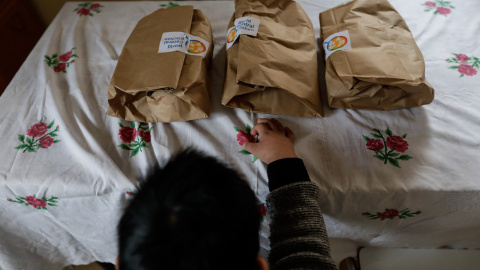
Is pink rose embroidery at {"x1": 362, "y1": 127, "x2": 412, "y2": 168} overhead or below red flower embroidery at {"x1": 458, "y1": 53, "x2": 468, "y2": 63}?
below

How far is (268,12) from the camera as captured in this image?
68 cm

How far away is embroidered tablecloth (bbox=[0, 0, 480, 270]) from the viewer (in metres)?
0.57

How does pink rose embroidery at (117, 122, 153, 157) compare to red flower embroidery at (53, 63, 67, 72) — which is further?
red flower embroidery at (53, 63, 67, 72)

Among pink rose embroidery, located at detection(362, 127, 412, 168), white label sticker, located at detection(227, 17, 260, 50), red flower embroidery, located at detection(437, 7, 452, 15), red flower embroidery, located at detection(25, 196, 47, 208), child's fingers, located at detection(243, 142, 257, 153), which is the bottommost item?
red flower embroidery, located at detection(25, 196, 47, 208)

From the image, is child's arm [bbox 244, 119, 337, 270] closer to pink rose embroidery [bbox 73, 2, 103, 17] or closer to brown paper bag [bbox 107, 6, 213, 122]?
brown paper bag [bbox 107, 6, 213, 122]

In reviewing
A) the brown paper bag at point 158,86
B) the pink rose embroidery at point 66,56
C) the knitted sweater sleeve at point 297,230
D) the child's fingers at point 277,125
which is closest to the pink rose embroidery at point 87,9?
the pink rose embroidery at point 66,56

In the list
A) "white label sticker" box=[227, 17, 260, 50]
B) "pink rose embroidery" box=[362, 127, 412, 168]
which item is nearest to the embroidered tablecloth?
"pink rose embroidery" box=[362, 127, 412, 168]

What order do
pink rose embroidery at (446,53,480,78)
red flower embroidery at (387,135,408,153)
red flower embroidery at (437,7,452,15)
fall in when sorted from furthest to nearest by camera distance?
red flower embroidery at (437,7,452,15) → pink rose embroidery at (446,53,480,78) → red flower embroidery at (387,135,408,153)

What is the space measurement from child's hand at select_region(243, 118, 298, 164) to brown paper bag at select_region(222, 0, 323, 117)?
3 cm

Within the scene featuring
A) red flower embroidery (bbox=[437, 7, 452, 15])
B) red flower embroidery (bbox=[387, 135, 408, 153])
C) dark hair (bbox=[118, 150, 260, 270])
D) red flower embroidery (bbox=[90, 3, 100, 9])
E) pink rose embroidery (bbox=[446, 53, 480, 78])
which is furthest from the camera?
red flower embroidery (bbox=[90, 3, 100, 9])

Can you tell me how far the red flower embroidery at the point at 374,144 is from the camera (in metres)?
0.59

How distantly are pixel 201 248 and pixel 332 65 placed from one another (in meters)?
0.46

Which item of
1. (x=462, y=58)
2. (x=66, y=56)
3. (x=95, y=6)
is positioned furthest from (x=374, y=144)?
(x=95, y=6)

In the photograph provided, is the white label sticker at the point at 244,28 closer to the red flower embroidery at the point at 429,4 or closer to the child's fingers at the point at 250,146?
the child's fingers at the point at 250,146
